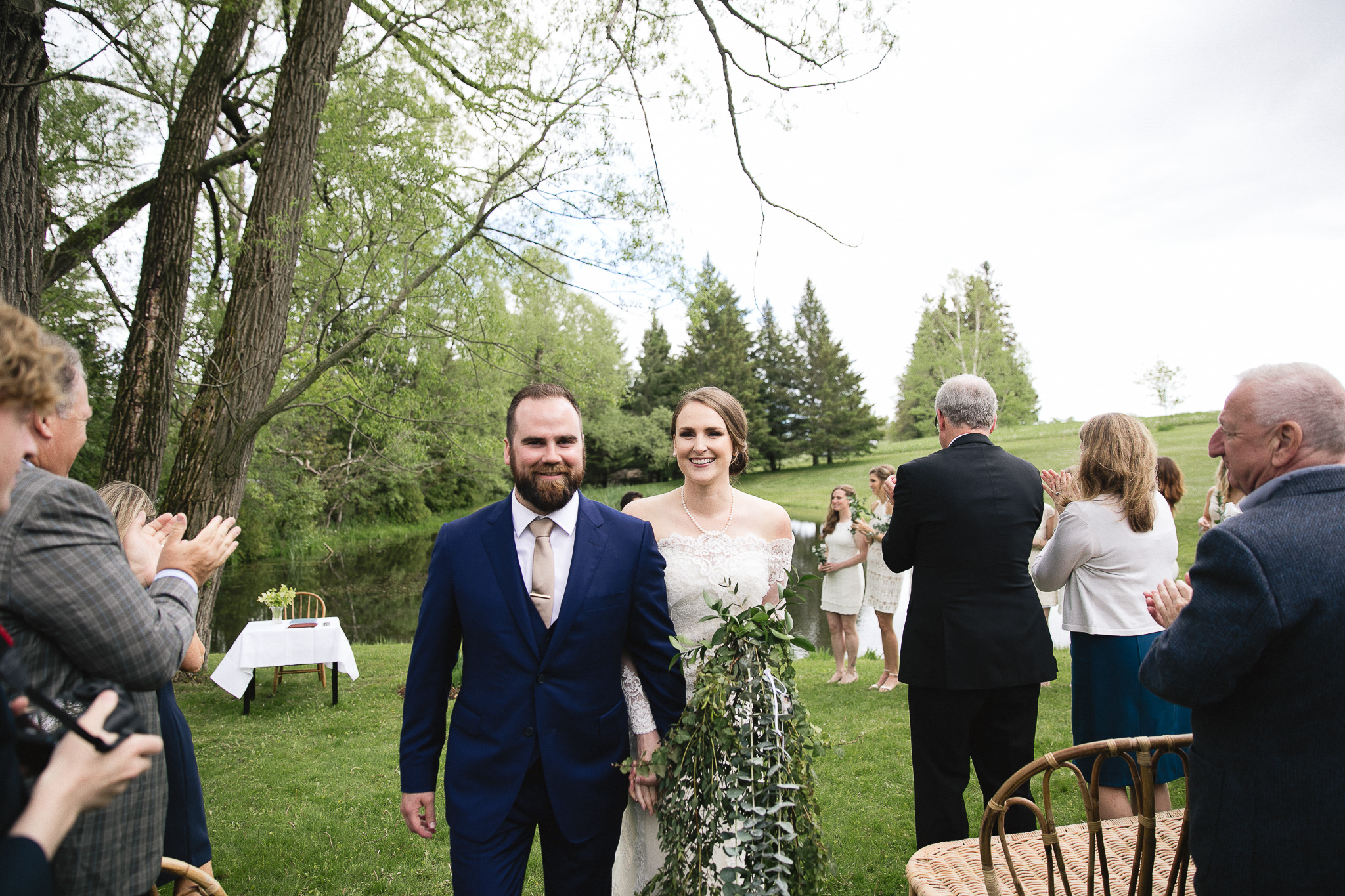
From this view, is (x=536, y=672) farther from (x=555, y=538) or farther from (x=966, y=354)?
(x=966, y=354)

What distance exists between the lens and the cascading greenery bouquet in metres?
2.21

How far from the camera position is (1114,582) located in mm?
3904

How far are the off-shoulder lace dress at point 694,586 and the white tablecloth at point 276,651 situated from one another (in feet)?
21.5

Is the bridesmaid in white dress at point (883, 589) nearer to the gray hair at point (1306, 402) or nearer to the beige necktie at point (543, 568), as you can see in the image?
the beige necktie at point (543, 568)

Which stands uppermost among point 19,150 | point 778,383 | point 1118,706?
point 778,383

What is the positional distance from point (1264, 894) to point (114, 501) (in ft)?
13.2

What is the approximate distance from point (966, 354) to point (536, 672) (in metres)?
48.7

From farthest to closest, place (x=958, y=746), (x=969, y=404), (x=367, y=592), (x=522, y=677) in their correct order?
1. (x=367, y=592)
2. (x=969, y=404)
3. (x=958, y=746)
4. (x=522, y=677)

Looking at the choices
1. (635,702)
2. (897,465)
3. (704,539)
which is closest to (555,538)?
(635,702)

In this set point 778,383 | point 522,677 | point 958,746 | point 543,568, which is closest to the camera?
point 522,677

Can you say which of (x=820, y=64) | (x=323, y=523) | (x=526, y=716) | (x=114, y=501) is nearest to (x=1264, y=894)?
(x=526, y=716)

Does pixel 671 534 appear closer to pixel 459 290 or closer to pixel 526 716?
pixel 526 716

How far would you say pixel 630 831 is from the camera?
3389 mm

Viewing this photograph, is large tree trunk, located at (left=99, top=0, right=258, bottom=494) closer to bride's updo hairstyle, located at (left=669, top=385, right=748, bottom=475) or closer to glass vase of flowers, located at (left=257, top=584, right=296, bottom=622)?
glass vase of flowers, located at (left=257, top=584, right=296, bottom=622)
